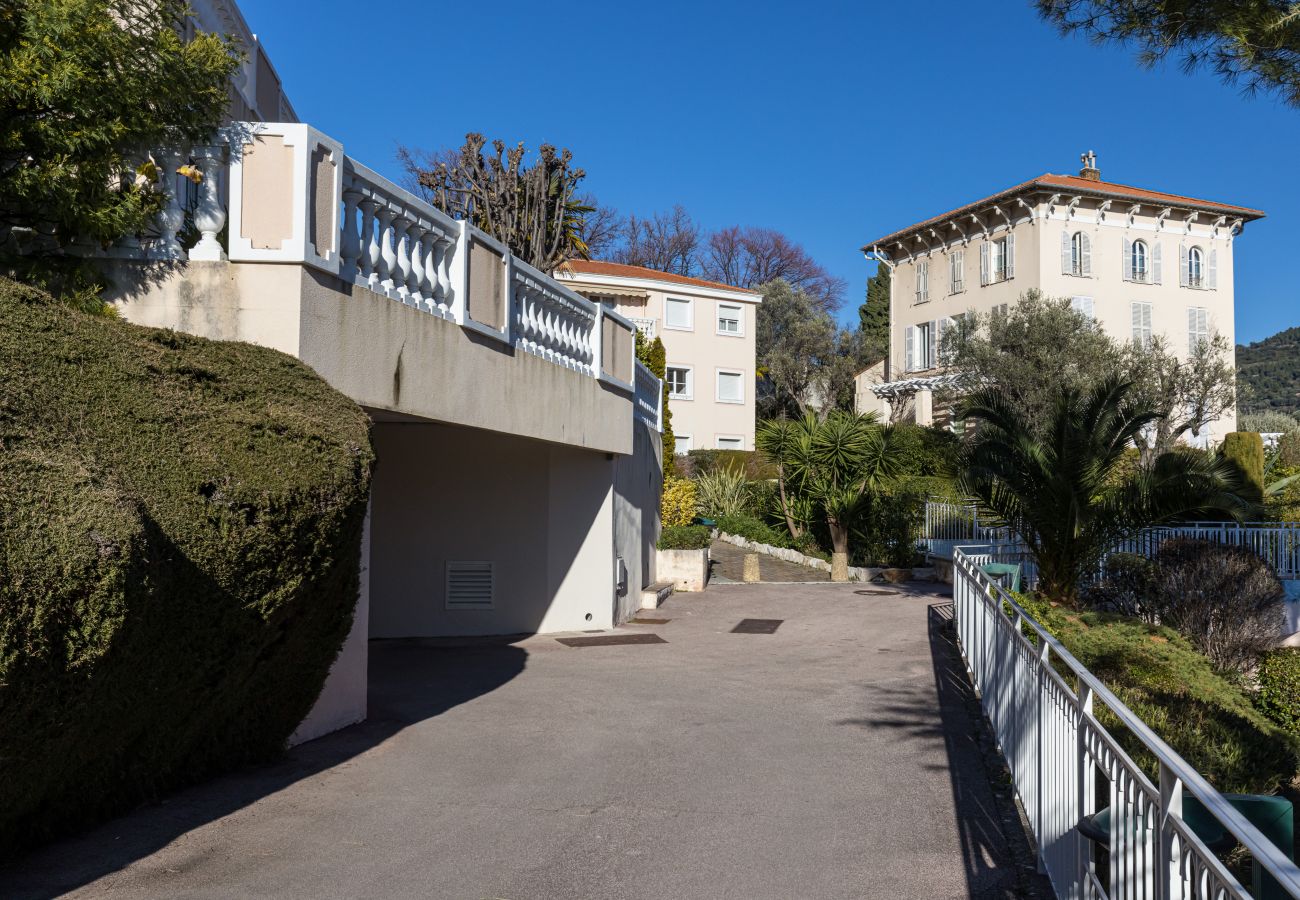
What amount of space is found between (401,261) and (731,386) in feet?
125

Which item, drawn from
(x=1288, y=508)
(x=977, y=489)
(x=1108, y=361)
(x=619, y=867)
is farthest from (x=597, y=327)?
(x=1108, y=361)

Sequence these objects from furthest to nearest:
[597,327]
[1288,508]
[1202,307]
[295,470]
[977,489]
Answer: [1202,307] < [1288,508] < [977,489] < [597,327] < [295,470]

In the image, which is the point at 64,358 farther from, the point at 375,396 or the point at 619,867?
the point at 619,867

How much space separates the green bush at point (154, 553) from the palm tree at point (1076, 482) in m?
9.96

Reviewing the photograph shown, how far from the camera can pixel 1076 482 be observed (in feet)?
45.1

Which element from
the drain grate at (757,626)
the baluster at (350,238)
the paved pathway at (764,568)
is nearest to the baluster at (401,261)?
the baluster at (350,238)

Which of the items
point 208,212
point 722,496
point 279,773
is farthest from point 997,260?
point 279,773

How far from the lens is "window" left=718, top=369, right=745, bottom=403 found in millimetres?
45506

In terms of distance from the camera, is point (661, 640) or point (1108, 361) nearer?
point (661, 640)

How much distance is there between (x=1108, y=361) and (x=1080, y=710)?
29.1m

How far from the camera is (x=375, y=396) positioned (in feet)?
24.8

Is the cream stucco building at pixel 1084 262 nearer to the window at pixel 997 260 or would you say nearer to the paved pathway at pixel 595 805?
the window at pixel 997 260

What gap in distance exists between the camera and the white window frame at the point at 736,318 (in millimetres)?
45688

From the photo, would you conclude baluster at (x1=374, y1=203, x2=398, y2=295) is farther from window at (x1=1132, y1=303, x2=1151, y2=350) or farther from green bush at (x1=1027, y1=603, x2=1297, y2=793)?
window at (x1=1132, y1=303, x2=1151, y2=350)
